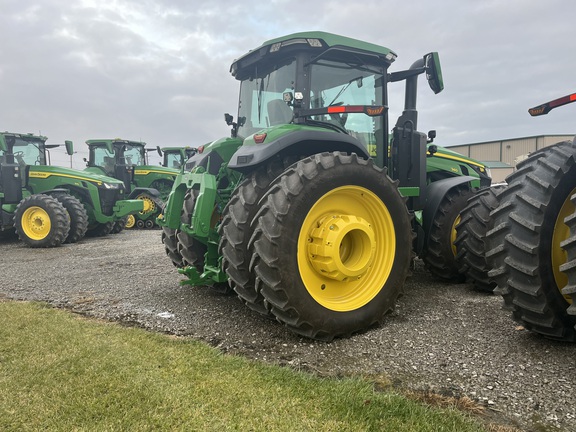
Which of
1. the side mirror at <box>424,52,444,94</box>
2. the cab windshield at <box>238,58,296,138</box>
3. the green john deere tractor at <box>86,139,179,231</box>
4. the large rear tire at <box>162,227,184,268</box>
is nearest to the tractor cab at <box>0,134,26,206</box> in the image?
the green john deere tractor at <box>86,139,179,231</box>

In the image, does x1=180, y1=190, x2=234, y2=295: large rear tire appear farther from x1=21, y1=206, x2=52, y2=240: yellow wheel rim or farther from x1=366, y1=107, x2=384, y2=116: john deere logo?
x1=21, y1=206, x2=52, y2=240: yellow wheel rim

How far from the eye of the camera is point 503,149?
3631 centimetres

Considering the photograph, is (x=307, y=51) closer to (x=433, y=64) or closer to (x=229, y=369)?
(x=433, y=64)

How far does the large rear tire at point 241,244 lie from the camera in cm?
312

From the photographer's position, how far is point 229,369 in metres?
2.57

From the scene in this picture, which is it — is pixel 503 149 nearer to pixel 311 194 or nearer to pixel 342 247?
pixel 342 247

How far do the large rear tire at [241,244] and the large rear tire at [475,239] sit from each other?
250cm

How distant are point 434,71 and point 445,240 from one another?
1.90 m

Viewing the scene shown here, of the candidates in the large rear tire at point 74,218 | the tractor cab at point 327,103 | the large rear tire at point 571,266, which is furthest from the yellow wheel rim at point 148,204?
the large rear tire at point 571,266

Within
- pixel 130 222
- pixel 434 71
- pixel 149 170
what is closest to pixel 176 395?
pixel 434 71

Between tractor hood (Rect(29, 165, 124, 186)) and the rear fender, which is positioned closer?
the rear fender

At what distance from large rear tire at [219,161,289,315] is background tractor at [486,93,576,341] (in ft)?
5.55

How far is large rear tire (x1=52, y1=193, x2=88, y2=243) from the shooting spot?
383 inches

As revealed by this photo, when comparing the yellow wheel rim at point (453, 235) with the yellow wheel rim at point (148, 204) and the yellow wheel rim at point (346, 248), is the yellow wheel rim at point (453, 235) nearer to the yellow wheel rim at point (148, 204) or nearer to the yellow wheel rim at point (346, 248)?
the yellow wheel rim at point (346, 248)
